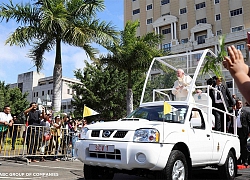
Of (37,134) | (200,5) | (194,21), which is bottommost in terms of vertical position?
(37,134)

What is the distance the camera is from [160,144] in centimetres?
491

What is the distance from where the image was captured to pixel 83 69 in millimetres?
28062

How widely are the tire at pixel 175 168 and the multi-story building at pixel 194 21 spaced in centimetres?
3908

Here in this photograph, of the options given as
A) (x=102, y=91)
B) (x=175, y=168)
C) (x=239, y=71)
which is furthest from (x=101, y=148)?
(x=102, y=91)

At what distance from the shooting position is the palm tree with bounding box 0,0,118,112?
12766 millimetres

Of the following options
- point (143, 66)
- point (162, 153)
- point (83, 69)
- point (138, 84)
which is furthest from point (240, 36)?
point (162, 153)

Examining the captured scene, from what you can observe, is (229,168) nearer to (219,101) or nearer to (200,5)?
(219,101)

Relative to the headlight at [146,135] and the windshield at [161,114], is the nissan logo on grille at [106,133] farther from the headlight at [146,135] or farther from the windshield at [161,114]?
the windshield at [161,114]

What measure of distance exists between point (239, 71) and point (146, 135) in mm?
3196

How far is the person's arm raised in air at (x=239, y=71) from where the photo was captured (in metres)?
1.86

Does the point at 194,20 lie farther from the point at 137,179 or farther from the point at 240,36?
the point at 137,179

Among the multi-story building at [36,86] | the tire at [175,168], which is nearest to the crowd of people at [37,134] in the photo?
the tire at [175,168]

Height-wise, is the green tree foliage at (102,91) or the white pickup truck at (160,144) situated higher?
the green tree foliage at (102,91)

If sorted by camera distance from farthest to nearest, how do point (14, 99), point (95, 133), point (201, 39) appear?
point (201, 39) → point (14, 99) → point (95, 133)
